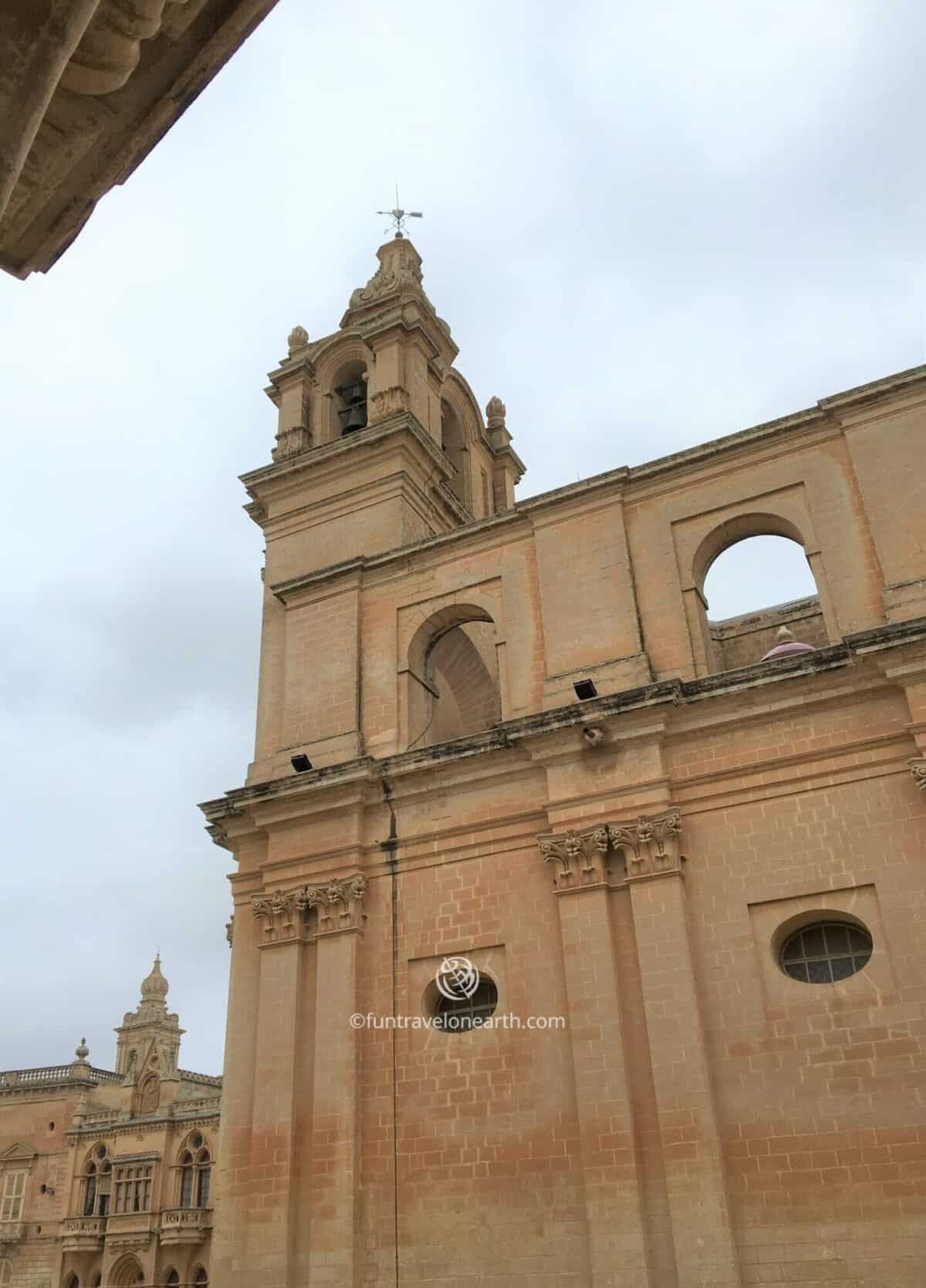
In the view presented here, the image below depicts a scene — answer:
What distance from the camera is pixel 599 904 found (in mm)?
13492

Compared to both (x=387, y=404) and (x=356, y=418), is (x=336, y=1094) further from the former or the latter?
(x=356, y=418)

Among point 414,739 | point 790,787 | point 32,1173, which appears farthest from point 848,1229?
point 32,1173

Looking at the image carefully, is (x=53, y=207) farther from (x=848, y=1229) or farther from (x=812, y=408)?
(x=812, y=408)

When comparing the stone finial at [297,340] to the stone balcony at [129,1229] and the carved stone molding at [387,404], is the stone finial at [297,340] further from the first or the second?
the stone balcony at [129,1229]

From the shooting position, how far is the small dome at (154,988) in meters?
47.6

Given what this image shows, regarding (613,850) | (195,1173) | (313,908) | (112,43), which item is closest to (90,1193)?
(195,1173)

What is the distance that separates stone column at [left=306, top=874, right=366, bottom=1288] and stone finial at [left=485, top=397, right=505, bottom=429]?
42.0 feet

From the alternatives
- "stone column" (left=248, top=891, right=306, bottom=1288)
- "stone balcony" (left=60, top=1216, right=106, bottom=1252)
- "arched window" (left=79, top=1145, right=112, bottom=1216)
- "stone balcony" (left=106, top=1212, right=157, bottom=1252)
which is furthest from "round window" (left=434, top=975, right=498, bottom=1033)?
"arched window" (left=79, top=1145, right=112, bottom=1216)

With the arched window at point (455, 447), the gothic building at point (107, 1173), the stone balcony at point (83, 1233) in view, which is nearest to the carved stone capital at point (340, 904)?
the arched window at point (455, 447)

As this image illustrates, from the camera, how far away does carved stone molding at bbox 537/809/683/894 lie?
1339 cm

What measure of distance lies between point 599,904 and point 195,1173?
30422 mm

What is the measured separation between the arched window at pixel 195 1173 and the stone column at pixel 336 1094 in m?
26.2

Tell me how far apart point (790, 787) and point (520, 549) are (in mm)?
5612

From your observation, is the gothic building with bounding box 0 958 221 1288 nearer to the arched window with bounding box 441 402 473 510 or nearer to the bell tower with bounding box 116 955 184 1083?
the bell tower with bounding box 116 955 184 1083
